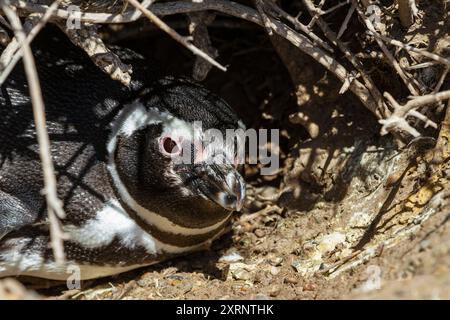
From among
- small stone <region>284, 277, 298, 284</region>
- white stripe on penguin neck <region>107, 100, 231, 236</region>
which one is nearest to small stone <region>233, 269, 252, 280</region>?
small stone <region>284, 277, 298, 284</region>

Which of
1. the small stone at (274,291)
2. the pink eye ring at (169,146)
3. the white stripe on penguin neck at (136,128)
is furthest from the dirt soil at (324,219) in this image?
the pink eye ring at (169,146)

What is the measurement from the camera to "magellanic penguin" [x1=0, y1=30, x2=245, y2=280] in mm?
2447

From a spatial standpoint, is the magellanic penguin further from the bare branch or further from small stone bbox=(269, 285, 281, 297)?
small stone bbox=(269, 285, 281, 297)

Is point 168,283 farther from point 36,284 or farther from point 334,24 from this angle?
point 334,24

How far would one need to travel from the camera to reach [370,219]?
8.48ft

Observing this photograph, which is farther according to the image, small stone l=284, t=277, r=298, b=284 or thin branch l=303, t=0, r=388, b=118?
thin branch l=303, t=0, r=388, b=118

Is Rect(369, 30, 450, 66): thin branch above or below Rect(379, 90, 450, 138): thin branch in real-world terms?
above

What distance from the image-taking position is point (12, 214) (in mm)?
2416

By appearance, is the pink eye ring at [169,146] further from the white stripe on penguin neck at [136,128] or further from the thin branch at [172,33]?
the thin branch at [172,33]

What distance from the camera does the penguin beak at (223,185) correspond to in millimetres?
2363

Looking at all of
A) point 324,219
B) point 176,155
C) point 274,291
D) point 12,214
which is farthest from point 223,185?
point 12,214

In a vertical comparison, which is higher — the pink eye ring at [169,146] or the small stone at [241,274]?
the pink eye ring at [169,146]

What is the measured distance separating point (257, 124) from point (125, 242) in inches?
43.3
